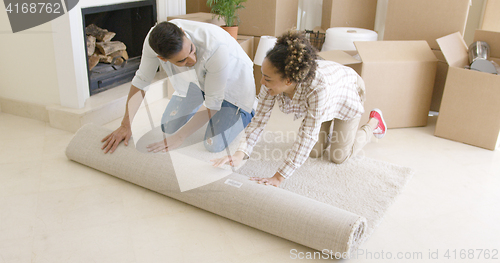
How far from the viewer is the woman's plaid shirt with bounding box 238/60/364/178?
5.06 ft

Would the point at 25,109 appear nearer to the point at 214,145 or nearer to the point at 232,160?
the point at 214,145

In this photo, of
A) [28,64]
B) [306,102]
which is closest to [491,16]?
[306,102]

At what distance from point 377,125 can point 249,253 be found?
1.21 metres

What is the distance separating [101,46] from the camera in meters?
2.61

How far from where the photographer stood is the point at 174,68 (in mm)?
1975

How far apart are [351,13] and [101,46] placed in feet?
6.07

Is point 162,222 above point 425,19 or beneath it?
beneath

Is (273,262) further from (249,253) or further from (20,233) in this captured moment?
(20,233)

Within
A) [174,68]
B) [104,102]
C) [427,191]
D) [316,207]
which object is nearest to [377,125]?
[427,191]

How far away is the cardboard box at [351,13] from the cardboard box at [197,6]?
1017 millimetres

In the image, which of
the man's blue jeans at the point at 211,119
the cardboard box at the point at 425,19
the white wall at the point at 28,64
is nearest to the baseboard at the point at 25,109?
the white wall at the point at 28,64

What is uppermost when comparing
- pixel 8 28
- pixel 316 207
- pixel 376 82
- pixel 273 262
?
pixel 8 28

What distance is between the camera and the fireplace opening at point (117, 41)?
2539mm

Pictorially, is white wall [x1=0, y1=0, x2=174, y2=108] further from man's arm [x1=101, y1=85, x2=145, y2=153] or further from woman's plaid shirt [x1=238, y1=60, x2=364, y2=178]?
woman's plaid shirt [x1=238, y1=60, x2=364, y2=178]
